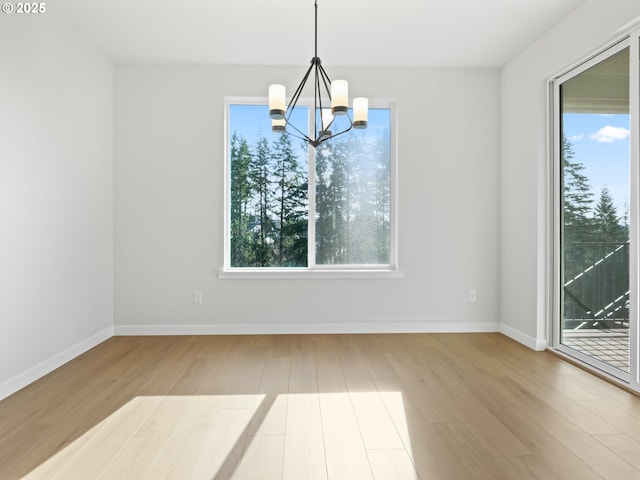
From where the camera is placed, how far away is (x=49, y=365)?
298cm

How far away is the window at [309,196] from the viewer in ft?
13.8

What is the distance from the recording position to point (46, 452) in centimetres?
187

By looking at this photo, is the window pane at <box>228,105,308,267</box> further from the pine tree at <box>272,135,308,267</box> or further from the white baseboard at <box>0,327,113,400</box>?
the white baseboard at <box>0,327,113,400</box>

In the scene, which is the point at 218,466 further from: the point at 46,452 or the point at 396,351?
the point at 396,351

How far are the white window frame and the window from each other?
16 mm

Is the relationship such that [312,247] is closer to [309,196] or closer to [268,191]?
[309,196]

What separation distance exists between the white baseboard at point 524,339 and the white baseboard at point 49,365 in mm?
4120

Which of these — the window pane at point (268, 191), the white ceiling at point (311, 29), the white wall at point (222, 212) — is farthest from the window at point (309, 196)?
the white ceiling at point (311, 29)

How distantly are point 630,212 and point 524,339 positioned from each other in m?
1.56

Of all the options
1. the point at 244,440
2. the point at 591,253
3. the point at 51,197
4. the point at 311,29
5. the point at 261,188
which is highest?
the point at 311,29

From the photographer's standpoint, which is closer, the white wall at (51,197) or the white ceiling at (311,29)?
Answer: the white wall at (51,197)

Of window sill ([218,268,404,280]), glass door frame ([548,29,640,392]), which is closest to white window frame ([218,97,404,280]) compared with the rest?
window sill ([218,268,404,280])

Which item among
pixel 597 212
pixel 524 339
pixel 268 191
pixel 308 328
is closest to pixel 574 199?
pixel 597 212

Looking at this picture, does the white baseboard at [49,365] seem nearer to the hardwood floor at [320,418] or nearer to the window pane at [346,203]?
the hardwood floor at [320,418]
